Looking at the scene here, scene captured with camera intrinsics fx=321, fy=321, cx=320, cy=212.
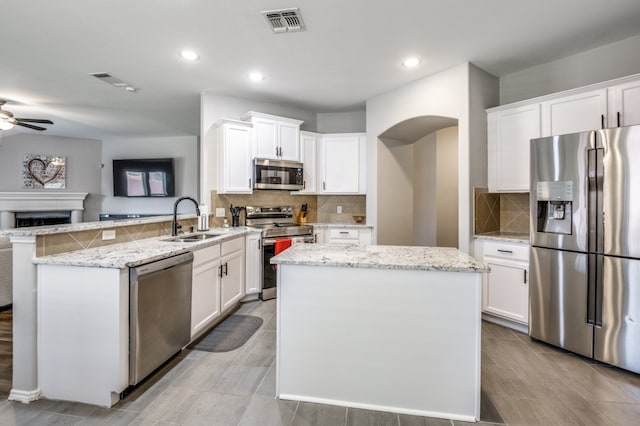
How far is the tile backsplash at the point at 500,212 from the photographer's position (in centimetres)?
344

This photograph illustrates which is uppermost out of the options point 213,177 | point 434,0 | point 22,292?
point 434,0

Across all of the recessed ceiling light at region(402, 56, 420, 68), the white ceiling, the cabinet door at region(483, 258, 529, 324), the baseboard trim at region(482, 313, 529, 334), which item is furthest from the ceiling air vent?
the baseboard trim at region(482, 313, 529, 334)

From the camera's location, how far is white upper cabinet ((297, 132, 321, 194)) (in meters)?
4.71

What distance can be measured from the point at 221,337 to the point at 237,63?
2.73m

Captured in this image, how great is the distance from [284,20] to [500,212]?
10.1 feet

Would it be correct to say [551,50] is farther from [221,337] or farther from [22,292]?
[22,292]

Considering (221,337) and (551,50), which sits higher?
(551,50)

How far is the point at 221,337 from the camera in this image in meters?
2.92

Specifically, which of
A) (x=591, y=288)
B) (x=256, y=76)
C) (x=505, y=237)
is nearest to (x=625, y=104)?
(x=505, y=237)

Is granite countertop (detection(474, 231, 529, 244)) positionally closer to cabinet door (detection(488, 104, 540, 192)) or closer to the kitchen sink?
cabinet door (detection(488, 104, 540, 192))

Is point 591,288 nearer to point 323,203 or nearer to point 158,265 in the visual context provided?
point 158,265

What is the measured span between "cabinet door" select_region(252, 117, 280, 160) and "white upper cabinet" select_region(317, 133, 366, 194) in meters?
0.79

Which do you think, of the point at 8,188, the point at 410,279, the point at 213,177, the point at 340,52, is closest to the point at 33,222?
the point at 8,188

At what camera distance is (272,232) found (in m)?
4.04
